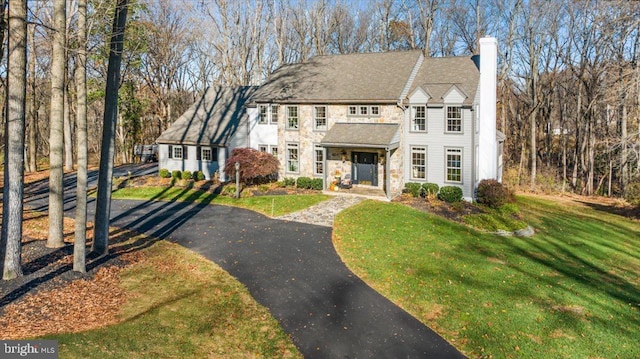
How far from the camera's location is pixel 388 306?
10852mm

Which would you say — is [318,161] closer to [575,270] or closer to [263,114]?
[263,114]

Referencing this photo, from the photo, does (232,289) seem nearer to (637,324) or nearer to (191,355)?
(191,355)

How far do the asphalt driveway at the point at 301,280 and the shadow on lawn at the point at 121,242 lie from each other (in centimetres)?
12

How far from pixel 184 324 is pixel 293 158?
17.8 m

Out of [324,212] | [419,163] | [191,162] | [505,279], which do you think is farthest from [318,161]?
[505,279]

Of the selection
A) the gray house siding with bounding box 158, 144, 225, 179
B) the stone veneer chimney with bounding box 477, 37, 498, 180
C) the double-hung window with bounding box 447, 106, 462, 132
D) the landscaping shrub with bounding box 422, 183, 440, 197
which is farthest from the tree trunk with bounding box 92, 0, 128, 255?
the stone veneer chimney with bounding box 477, 37, 498, 180

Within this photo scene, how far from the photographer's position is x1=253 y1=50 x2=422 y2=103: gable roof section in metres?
24.6

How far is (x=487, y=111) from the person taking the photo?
23812mm

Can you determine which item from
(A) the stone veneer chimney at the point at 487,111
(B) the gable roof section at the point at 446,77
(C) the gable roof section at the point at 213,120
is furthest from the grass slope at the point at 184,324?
(A) the stone veneer chimney at the point at 487,111

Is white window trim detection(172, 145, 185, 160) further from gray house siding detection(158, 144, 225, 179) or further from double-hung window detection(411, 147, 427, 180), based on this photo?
double-hung window detection(411, 147, 427, 180)

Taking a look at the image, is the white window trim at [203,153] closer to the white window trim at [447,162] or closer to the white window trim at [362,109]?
the white window trim at [362,109]

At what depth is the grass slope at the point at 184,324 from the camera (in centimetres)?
820

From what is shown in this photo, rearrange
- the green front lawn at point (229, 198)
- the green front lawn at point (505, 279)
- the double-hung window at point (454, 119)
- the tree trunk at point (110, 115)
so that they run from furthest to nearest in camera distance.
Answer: the double-hung window at point (454, 119)
the green front lawn at point (229, 198)
the tree trunk at point (110, 115)
the green front lawn at point (505, 279)

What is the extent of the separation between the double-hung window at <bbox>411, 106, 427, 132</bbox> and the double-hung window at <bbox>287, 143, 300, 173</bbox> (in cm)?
710
